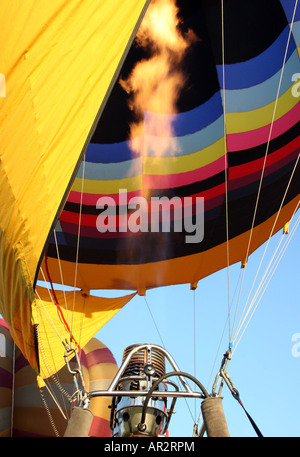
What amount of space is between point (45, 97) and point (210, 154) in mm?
2400

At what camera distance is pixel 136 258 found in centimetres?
556

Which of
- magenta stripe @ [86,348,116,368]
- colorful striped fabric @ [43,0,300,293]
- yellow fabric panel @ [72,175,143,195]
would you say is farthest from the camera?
magenta stripe @ [86,348,116,368]

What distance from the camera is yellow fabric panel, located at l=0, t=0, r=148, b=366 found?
2.68 meters

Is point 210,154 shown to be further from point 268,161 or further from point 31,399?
point 31,399

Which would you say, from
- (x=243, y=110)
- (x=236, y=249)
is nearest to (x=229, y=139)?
(x=243, y=110)

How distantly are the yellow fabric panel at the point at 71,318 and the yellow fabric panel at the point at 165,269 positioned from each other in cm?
22

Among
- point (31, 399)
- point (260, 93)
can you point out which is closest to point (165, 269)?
point (260, 93)

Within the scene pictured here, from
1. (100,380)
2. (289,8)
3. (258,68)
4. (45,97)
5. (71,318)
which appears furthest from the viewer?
(100,380)

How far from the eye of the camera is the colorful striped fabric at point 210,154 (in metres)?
4.37

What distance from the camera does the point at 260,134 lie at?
470cm

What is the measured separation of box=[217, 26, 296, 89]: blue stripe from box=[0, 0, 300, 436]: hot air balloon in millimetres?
10

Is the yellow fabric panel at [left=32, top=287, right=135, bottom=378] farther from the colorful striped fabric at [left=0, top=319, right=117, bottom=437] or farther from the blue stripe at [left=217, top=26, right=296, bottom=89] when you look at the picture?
the blue stripe at [left=217, top=26, right=296, bottom=89]

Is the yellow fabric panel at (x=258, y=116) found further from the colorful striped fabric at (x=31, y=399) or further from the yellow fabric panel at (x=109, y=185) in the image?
the colorful striped fabric at (x=31, y=399)

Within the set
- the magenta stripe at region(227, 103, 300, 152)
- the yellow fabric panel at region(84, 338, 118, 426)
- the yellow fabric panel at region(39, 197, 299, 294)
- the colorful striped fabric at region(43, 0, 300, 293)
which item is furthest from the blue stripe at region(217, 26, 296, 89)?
the yellow fabric panel at region(84, 338, 118, 426)
